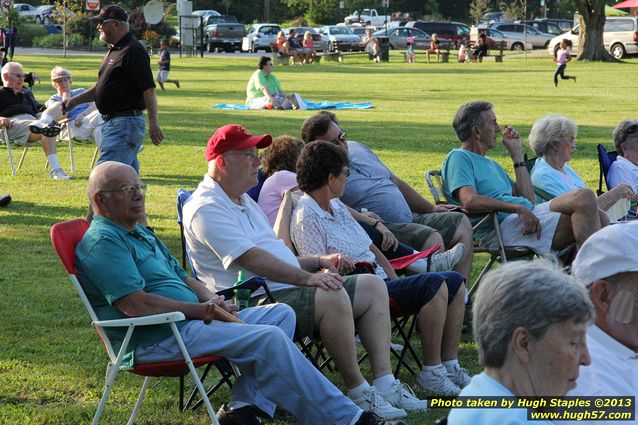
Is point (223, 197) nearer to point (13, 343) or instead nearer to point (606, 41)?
point (13, 343)

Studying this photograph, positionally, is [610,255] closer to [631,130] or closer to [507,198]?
[507,198]

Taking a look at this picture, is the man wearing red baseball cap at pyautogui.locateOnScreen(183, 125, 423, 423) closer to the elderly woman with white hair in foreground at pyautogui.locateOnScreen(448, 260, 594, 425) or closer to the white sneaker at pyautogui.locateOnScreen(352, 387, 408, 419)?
the white sneaker at pyautogui.locateOnScreen(352, 387, 408, 419)

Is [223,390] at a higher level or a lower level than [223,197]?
lower

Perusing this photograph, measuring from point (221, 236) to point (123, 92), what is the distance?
12.7 ft

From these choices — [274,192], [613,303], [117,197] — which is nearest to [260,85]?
[274,192]

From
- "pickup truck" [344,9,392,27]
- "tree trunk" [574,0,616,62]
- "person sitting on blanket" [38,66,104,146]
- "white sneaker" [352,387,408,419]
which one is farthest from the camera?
"pickup truck" [344,9,392,27]

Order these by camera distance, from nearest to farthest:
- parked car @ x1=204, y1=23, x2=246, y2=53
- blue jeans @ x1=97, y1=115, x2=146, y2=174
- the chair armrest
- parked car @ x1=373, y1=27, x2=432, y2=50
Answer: the chair armrest → blue jeans @ x1=97, y1=115, x2=146, y2=174 → parked car @ x1=204, y1=23, x2=246, y2=53 → parked car @ x1=373, y1=27, x2=432, y2=50

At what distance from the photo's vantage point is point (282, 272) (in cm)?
514

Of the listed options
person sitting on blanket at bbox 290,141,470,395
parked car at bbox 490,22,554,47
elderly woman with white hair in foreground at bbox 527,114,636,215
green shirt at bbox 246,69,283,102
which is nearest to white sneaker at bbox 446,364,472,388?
person sitting on blanket at bbox 290,141,470,395

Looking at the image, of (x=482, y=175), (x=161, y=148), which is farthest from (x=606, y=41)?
(x=482, y=175)

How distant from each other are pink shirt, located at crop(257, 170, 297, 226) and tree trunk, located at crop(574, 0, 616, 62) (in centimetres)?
3994

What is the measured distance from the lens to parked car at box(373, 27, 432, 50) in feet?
192

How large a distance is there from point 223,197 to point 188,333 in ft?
3.10

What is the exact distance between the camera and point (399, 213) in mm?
7184
